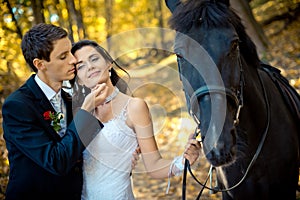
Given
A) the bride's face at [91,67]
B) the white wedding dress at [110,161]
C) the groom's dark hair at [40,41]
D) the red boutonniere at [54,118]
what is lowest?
the white wedding dress at [110,161]

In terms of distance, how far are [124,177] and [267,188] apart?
3.57ft

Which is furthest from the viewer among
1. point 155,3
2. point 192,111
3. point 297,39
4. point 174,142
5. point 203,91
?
point 155,3

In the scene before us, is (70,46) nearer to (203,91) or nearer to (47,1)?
(203,91)

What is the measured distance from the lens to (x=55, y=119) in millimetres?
2303

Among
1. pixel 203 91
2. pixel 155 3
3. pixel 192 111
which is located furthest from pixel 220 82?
pixel 155 3

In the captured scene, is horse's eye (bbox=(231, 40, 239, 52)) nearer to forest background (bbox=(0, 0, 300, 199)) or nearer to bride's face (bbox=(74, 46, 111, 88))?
forest background (bbox=(0, 0, 300, 199))

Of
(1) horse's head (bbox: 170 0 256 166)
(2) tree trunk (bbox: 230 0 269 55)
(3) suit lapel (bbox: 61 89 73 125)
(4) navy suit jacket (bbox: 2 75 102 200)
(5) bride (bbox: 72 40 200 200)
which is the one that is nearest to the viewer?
(1) horse's head (bbox: 170 0 256 166)

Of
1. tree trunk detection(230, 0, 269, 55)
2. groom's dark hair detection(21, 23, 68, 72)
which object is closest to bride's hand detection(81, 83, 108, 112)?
groom's dark hair detection(21, 23, 68, 72)

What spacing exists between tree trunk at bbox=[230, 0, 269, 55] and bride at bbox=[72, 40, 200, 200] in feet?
25.8

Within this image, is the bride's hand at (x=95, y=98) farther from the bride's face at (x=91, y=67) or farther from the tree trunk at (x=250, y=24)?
the tree trunk at (x=250, y=24)

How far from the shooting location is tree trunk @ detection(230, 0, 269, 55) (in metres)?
9.55

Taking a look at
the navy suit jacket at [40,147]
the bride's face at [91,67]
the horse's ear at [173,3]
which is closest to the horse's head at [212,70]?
the horse's ear at [173,3]

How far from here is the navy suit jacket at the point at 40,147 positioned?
212cm

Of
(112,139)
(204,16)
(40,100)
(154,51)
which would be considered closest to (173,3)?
(204,16)
